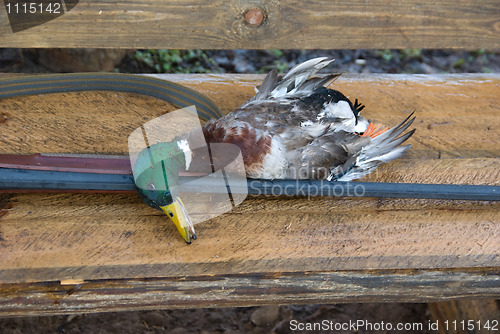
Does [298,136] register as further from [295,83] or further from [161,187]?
[161,187]

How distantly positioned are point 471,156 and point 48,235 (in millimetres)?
1509

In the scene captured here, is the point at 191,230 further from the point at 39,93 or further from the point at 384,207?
the point at 39,93

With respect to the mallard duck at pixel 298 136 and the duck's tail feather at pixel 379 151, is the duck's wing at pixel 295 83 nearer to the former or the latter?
the mallard duck at pixel 298 136

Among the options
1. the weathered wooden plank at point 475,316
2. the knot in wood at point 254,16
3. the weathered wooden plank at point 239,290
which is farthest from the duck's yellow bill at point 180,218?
the weathered wooden plank at point 475,316

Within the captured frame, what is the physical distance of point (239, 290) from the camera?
1371 mm

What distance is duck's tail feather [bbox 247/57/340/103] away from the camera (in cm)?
184

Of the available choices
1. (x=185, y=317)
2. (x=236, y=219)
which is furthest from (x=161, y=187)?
(x=185, y=317)

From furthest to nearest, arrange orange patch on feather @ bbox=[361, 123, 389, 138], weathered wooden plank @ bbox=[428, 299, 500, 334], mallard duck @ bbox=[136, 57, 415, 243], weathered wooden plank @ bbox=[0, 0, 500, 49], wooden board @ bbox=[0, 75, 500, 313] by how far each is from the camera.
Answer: weathered wooden plank @ bbox=[428, 299, 500, 334] → weathered wooden plank @ bbox=[0, 0, 500, 49] → orange patch on feather @ bbox=[361, 123, 389, 138] → mallard duck @ bbox=[136, 57, 415, 243] → wooden board @ bbox=[0, 75, 500, 313]

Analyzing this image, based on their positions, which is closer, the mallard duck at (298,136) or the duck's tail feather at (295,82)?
the mallard duck at (298,136)

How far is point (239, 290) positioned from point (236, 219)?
0.71 feet

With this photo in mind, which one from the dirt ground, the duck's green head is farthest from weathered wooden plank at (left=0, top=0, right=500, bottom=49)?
the dirt ground

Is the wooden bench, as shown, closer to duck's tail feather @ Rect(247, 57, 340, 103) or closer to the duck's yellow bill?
the duck's yellow bill

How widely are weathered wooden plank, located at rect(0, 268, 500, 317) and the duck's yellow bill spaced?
121mm

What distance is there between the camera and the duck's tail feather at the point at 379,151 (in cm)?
167
